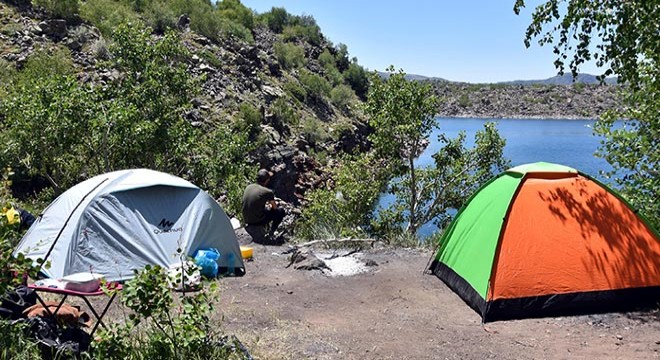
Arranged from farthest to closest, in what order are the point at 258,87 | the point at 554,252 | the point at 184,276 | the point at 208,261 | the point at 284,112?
the point at 258,87 → the point at 284,112 → the point at 208,261 → the point at 554,252 → the point at 184,276

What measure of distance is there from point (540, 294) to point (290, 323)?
9.38ft

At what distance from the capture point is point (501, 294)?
236 inches

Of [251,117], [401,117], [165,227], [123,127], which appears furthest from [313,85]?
[165,227]

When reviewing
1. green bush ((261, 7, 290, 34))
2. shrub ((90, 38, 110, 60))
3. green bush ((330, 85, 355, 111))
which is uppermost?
green bush ((261, 7, 290, 34))

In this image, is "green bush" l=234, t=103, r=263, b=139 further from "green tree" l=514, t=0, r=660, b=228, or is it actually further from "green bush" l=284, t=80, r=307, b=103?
"green tree" l=514, t=0, r=660, b=228

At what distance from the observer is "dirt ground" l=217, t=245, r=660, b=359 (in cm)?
515

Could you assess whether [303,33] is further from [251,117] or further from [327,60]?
[251,117]

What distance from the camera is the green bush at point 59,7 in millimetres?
25031

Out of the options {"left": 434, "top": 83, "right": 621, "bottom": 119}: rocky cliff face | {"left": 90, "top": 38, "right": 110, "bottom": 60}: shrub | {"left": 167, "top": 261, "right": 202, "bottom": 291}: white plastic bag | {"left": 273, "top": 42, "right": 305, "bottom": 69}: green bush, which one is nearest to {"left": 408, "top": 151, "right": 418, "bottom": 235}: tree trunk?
{"left": 167, "top": 261, "right": 202, "bottom": 291}: white plastic bag

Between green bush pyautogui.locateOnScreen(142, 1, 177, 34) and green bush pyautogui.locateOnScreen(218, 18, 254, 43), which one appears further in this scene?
green bush pyautogui.locateOnScreen(218, 18, 254, 43)

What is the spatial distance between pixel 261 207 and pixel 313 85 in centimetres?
3550

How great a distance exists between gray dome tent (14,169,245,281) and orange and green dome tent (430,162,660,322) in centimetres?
356

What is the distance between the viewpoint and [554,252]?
625cm

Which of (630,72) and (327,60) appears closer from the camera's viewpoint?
(630,72)
